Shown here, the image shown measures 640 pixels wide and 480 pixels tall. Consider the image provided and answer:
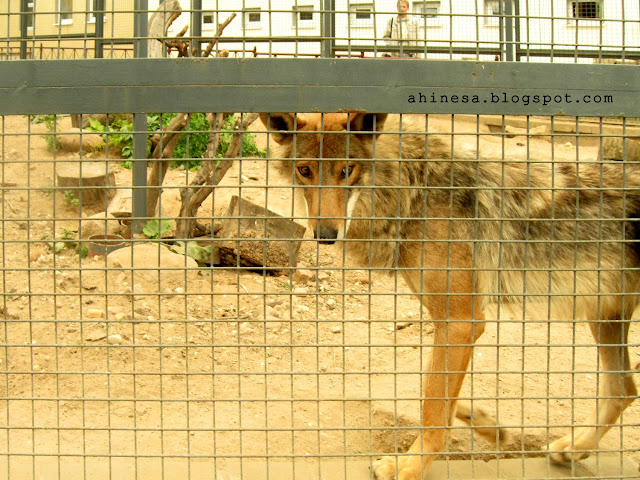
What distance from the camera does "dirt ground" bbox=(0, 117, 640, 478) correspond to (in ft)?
10.3

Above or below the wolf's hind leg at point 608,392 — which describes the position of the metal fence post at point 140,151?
above

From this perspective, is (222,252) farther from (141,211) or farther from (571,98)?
(571,98)

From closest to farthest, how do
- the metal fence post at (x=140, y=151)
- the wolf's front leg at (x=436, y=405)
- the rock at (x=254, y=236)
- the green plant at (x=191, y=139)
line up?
the wolf's front leg at (x=436, y=405)
the metal fence post at (x=140, y=151)
the rock at (x=254, y=236)
the green plant at (x=191, y=139)

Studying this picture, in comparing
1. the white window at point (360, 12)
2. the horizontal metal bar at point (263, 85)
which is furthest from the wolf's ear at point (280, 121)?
the white window at point (360, 12)

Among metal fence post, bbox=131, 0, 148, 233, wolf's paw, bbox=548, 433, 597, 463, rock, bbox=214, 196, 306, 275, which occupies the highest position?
metal fence post, bbox=131, 0, 148, 233

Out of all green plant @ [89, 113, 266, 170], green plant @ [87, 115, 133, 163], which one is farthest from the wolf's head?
green plant @ [87, 115, 133, 163]

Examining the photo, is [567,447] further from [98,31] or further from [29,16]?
[98,31]

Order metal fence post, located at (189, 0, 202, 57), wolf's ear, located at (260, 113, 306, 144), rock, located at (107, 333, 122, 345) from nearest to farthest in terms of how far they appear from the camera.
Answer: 1. metal fence post, located at (189, 0, 202, 57)
2. wolf's ear, located at (260, 113, 306, 144)
3. rock, located at (107, 333, 122, 345)

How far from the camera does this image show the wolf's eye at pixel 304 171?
3591 millimetres

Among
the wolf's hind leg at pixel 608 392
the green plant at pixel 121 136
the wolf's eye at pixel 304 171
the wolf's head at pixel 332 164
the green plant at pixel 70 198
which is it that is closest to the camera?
the wolf's head at pixel 332 164

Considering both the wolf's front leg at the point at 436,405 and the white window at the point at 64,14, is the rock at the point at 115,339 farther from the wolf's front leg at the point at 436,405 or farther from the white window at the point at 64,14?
the wolf's front leg at the point at 436,405

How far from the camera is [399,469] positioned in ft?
11.2

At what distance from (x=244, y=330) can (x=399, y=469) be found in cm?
274

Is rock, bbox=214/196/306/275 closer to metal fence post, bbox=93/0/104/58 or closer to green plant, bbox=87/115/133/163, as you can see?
metal fence post, bbox=93/0/104/58
